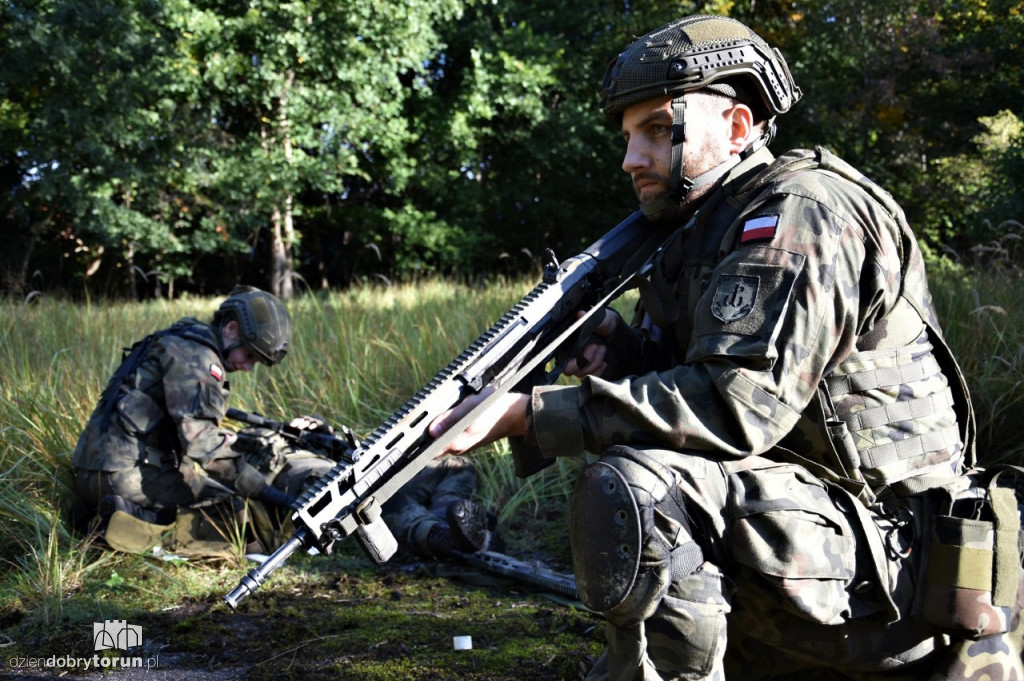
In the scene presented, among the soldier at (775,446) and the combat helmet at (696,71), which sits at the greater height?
the combat helmet at (696,71)

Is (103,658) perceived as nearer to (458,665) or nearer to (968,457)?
(458,665)

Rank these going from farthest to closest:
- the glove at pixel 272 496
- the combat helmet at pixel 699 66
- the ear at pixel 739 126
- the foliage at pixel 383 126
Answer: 1. the foliage at pixel 383 126
2. the glove at pixel 272 496
3. the ear at pixel 739 126
4. the combat helmet at pixel 699 66

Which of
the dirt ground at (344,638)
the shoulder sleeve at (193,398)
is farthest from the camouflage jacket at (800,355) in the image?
the shoulder sleeve at (193,398)

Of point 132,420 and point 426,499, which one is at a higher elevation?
point 132,420

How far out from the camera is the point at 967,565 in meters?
2.14

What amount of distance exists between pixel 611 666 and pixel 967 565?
0.89 m

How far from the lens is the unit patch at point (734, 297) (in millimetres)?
2070

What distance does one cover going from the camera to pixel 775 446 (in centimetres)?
227

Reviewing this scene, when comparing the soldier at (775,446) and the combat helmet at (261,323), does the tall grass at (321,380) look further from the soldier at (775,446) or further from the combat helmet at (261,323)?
the soldier at (775,446)

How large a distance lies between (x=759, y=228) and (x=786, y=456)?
0.58m

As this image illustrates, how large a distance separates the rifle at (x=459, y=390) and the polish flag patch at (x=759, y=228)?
46cm

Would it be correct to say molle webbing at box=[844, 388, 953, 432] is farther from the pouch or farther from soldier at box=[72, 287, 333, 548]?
soldier at box=[72, 287, 333, 548]

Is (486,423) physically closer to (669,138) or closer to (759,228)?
(759,228)

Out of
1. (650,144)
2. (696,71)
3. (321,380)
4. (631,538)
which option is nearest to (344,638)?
(631,538)
